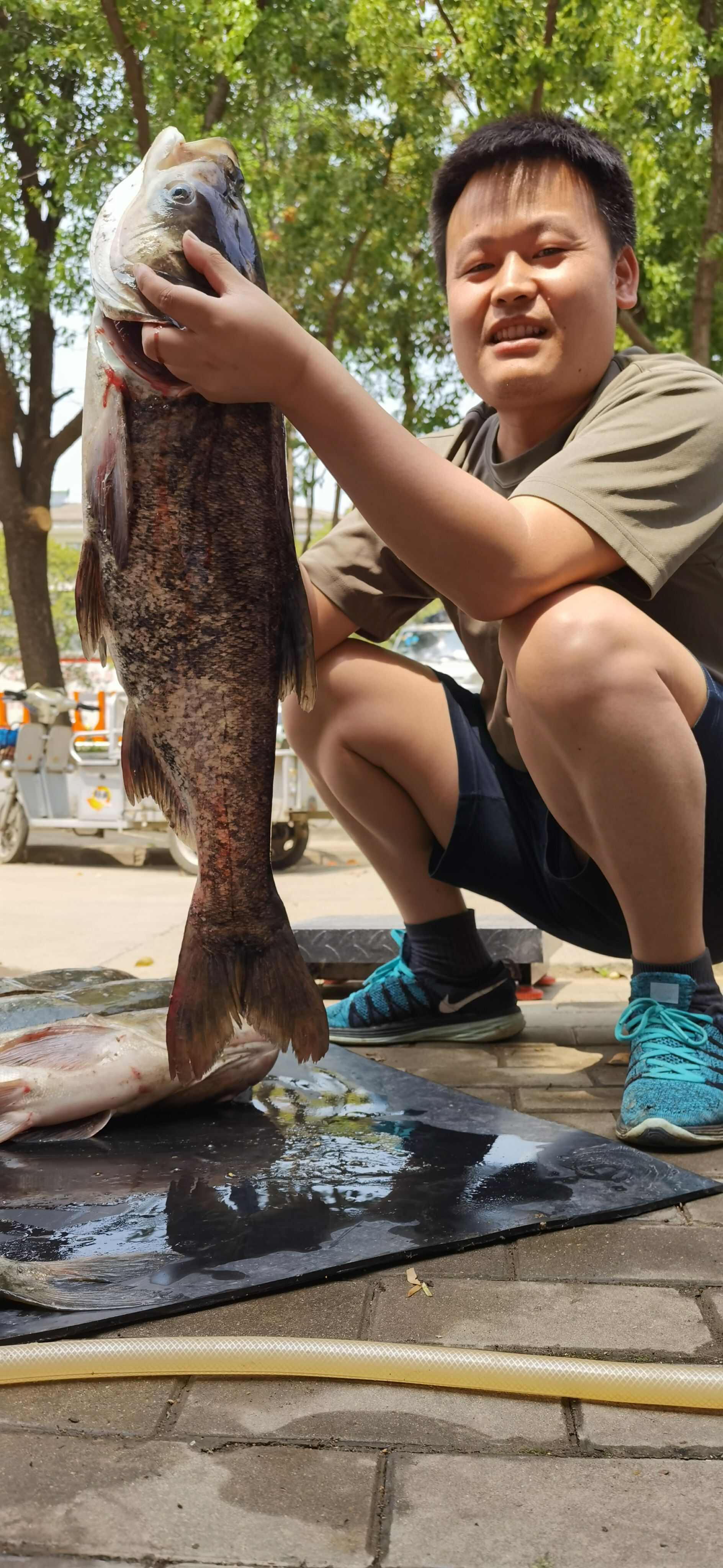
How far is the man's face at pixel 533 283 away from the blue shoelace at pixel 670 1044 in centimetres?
136

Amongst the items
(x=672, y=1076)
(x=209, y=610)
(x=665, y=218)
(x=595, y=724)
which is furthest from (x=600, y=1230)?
(x=665, y=218)

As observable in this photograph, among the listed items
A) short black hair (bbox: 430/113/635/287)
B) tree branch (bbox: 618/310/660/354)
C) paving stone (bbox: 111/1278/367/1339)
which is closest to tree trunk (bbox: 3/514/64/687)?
tree branch (bbox: 618/310/660/354)

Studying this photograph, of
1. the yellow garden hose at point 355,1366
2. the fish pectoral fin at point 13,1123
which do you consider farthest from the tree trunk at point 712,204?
the yellow garden hose at point 355,1366

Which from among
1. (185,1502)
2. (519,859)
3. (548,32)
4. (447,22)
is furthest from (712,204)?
(185,1502)

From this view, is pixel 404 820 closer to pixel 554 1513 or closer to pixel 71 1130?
pixel 71 1130

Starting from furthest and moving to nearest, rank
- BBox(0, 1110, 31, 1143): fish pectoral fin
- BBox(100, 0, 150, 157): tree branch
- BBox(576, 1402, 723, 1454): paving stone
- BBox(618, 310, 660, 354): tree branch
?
BBox(618, 310, 660, 354): tree branch
BBox(100, 0, 150, 157): tree branch
BBox(0, 1110, 31, 1143): fish pectoral fin
BBox(576, 1402, 723, 1454): paving stone

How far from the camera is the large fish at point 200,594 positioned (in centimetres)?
218

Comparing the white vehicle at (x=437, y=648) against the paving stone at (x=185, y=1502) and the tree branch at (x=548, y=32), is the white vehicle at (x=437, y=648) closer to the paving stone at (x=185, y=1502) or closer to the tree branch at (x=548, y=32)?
the tree branch at (x=548, y=32)

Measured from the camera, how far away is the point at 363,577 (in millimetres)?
3340

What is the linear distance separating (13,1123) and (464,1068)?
1.17m

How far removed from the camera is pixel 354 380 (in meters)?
→ 2.19

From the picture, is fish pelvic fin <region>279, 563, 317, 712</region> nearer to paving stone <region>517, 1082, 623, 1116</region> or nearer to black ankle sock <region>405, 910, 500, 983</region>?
paving stone <region>517, 1082, 623, 1116</region>

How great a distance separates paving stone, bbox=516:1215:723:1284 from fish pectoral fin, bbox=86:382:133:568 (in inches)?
51.8

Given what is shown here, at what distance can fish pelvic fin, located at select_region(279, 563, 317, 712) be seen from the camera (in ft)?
7.82
